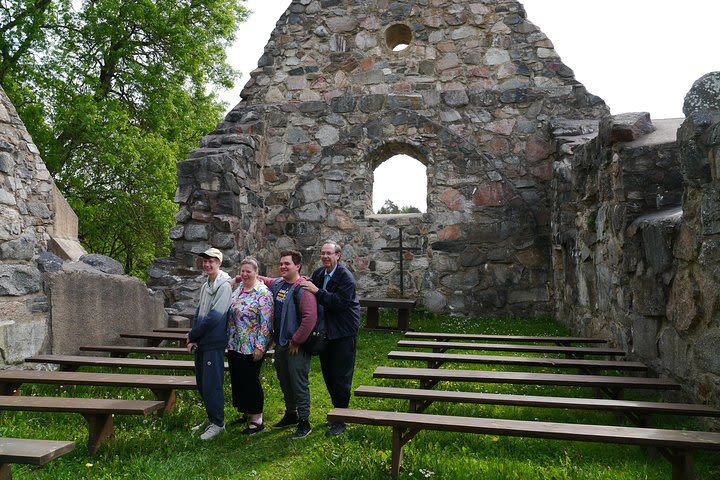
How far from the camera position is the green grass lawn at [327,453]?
10.8ft

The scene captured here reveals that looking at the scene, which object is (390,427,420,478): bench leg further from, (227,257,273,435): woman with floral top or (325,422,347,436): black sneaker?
(227,257,273,435): woman with floral top

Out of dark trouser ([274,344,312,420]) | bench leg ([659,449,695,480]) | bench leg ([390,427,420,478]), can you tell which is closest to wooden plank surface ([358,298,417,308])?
dark trouser ([274,344,312,420])

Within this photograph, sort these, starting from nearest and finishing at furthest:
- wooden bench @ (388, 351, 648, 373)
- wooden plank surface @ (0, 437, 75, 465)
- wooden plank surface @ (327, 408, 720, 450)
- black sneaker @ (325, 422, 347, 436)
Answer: wooden plank surface @ (0, 437, 75, 465) → wooden plank surface @ (327, 408, 720, 450) → black sneaker @ (325, 422, 347, 436) → wooden bench @ (388, 351, 648, 373)

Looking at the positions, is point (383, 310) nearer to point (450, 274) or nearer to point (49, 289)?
point (450, 274)

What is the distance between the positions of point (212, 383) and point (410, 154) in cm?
626

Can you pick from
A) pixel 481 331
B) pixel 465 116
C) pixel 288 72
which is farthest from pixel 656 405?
pixel 288 72

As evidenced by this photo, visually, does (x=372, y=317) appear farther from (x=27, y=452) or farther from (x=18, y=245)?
(x=27, y=452)

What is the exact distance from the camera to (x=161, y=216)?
1516 cm

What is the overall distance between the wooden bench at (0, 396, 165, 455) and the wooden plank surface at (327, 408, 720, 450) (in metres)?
1.24

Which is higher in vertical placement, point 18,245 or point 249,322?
point 18,245

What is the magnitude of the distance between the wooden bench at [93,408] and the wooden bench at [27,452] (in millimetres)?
688

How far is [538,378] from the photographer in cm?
403

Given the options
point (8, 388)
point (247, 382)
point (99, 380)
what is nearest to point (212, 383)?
point (247, 382)

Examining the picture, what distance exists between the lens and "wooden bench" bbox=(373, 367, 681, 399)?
375 centimetres
